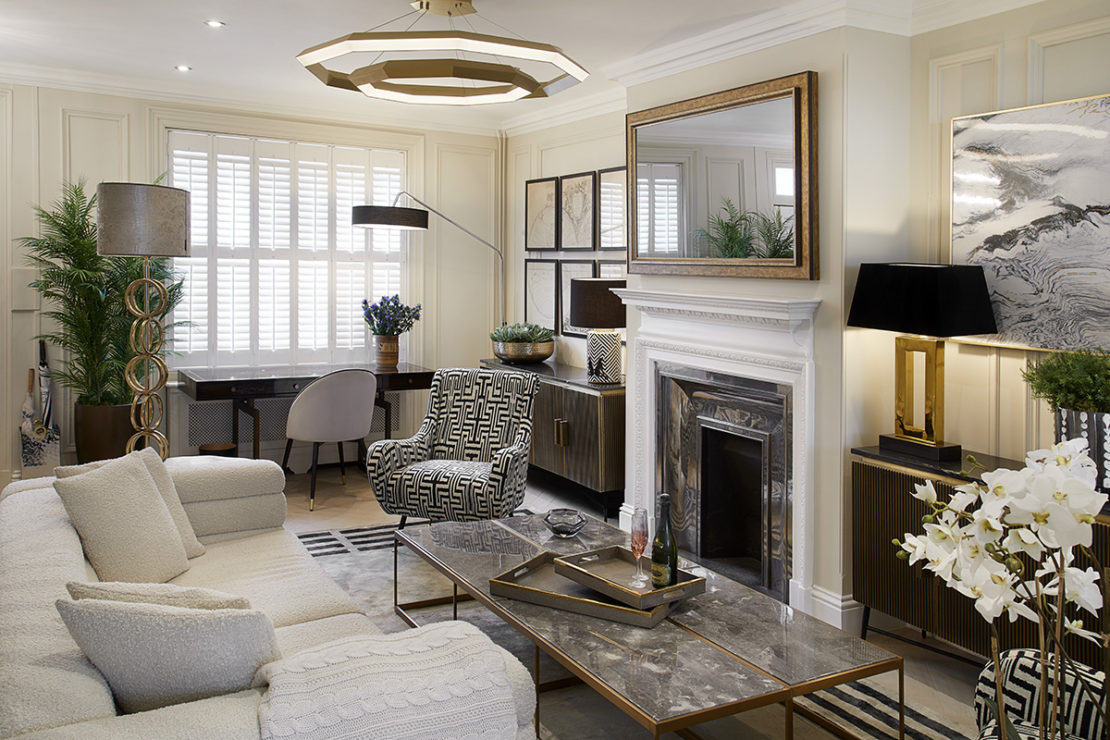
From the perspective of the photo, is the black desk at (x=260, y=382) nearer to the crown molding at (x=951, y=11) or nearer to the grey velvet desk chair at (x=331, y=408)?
the grey velvet desk chair at (x=331, y=408)

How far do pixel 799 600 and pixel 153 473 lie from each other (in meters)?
2.57

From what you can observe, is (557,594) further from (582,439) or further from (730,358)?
(582,439)

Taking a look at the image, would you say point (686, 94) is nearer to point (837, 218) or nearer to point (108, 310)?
point (837, 218)

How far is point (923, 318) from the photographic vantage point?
3184 mm

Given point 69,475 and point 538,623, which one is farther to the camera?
point 69,475

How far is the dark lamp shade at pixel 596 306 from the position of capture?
506 cm

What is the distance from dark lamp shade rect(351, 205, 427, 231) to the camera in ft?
19.4

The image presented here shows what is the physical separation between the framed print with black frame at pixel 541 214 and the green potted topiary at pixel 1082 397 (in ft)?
12.7

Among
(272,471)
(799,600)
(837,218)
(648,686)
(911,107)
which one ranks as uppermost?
(911,107)

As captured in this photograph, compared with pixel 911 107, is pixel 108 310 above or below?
below

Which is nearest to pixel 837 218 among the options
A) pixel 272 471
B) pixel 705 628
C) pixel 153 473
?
pixel 705 628

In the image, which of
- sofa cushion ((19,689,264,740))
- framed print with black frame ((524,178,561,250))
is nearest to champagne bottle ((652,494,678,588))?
sofa cushion ((19,689,264,740))

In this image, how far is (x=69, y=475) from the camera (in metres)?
3.01

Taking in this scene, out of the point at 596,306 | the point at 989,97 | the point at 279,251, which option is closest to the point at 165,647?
the point at 989,97
